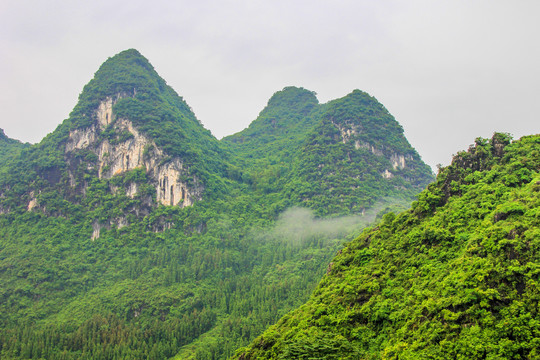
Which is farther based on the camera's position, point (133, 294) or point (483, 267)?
point (133, 294)

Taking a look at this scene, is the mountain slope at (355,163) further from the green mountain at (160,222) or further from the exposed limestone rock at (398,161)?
the green mountain at (160,222)

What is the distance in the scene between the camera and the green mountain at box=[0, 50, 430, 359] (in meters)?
80.1

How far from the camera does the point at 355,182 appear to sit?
5157 inches

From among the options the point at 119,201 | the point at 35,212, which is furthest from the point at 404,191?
the point at 35,212

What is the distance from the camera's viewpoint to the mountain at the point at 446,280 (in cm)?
3188

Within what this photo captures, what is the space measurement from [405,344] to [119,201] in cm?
10084

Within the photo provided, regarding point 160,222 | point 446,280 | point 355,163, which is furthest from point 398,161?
point 446,280

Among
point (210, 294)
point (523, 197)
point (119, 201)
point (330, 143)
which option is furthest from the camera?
point (330, 143)

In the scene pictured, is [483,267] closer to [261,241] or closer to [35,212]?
[261,241]

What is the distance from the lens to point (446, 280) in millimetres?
36625

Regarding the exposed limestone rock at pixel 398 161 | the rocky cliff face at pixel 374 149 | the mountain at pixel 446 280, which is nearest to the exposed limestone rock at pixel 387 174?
the rocky cliff face at pixel 374 149

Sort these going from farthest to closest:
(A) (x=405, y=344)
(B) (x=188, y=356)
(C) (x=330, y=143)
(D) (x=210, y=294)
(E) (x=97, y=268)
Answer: (C) (x=330, y=143) < (E) (x=97, y=268) < (D) (x=210, y=294) < (B) (x=188, y=356) < (A) (x=405, y=344)

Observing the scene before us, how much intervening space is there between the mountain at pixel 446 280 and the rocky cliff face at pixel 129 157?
7737 centimetres

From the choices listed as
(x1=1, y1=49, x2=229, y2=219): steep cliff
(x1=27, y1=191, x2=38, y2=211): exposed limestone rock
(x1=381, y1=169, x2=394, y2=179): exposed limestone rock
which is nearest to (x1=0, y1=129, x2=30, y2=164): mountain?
(x1=1, y1=49, x2=229, y2=219): steep cliff
